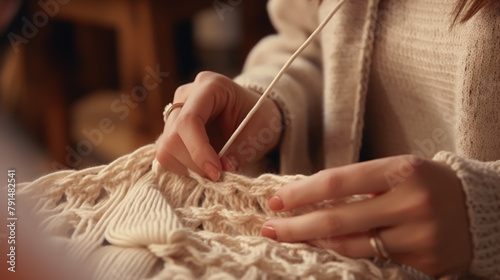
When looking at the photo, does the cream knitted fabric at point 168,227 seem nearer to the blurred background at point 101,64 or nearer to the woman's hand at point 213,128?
the woman's hand at point 213,128

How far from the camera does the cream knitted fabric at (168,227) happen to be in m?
0.35

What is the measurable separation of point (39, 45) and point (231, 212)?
4.15 feet

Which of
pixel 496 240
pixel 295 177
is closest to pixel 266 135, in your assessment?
pixel 295 177

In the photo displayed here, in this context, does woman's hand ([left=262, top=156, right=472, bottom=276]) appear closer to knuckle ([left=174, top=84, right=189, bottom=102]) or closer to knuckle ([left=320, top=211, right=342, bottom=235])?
knuckle ([left=320, top=211, right=342, bottom=235])

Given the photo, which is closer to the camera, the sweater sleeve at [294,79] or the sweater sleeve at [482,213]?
the sweater sleeve at [482,213]

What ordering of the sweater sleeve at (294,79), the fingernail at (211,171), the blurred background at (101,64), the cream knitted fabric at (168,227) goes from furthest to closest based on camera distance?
1. the blurred background at (101,64)
2. the sweater sleeve at (294,79)
3. the fingernail at (211,171)
4. the cream knitted fabric at (168,227)

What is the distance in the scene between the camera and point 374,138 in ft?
2.22

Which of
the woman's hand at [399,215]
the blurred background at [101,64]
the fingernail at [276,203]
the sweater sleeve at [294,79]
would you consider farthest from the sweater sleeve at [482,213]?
the blurred background at [101,64]

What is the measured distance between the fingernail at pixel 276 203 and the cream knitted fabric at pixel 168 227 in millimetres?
16

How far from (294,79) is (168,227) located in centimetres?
37

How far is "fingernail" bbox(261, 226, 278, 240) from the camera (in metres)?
0.39

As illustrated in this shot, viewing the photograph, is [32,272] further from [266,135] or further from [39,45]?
[39,45]

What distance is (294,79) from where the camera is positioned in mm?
684

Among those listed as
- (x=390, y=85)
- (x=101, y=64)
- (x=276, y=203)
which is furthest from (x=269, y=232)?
(x=101, y=64)
